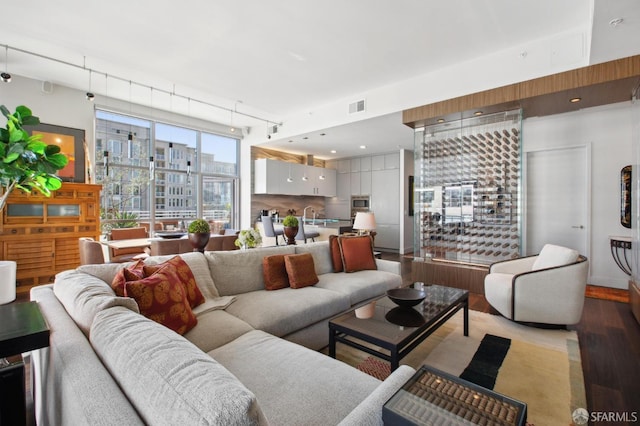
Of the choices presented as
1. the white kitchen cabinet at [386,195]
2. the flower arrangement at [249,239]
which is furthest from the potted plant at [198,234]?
the white kitchen cabinet at [386,195]

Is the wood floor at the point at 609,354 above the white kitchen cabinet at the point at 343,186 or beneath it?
beneath

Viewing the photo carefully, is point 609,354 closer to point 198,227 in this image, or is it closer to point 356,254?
point 356,254

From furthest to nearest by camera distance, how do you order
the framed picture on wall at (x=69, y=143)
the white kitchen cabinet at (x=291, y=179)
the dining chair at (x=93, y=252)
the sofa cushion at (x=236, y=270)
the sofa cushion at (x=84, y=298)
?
the white kitchen cabinet at (x=291, y=179), the framed picture on wall at (x=69, y=143), the dining chair at (x=93, y=252), the sofa cushion at (x=236, y=270), the sofa cushion at (x=84, y=298)

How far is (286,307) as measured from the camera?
7.61 feet

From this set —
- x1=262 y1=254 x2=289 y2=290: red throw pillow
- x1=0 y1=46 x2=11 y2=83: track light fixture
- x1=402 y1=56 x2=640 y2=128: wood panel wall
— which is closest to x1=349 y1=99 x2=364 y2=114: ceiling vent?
x1=402 y1=56 x2=640 y2=128: wood panel wall

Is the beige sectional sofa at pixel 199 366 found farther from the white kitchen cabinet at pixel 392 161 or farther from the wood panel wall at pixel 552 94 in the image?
the white kitchen cabinet at pixel 392 161

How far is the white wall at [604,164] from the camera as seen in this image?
4.30m

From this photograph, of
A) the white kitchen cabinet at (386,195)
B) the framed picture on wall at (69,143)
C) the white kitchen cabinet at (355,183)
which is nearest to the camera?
the framed picture on wall at (69,143)

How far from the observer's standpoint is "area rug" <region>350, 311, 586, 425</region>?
1881 millimetres

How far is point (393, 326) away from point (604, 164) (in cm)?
462

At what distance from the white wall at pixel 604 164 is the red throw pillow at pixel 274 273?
467 centimetres

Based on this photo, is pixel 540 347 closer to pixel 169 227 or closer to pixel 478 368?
pixel 478 368

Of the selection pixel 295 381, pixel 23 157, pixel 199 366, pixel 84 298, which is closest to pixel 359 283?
pixel 295 381

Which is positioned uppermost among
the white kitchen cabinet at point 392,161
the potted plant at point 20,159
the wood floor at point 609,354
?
the white kitchen cabinet at point 392,161
